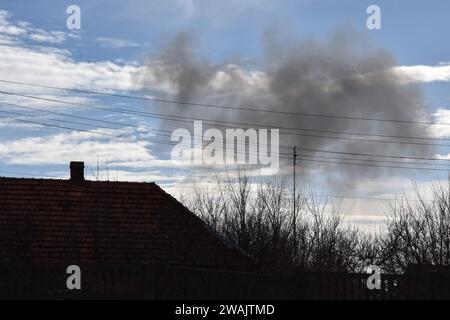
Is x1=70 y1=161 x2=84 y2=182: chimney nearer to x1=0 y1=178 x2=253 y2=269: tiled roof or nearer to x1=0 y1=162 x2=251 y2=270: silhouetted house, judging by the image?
x1=0 y1=162 x2=251 y2=270: silhouetted house

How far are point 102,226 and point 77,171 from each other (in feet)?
16.2

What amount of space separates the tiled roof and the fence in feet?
19.5

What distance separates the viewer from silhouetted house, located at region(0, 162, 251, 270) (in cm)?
2433

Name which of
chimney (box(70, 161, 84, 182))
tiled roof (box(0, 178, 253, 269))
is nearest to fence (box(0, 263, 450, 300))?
tiled roof (box(0, 178, 253, 269))

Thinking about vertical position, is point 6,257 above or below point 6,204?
below

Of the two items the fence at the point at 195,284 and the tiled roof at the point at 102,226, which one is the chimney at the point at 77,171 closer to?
the tiled roof at the point at 102,226

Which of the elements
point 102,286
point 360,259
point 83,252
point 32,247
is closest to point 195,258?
point 83,252

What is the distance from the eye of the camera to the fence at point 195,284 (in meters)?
14.0

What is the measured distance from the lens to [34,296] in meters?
16.3

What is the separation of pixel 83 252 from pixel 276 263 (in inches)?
291

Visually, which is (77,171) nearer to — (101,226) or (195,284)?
(101,226)

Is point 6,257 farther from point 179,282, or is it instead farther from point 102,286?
point 179,282

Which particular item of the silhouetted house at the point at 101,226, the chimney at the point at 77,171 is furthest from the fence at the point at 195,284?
the chimney at the point at 77,171

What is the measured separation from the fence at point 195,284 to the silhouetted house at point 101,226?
20.4ft
